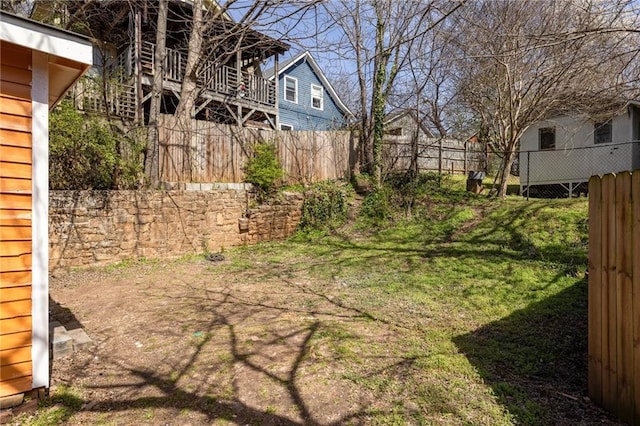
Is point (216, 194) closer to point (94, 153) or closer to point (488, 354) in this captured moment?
point (94, 153)

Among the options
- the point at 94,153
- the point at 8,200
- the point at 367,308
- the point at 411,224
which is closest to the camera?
the point at 8,200

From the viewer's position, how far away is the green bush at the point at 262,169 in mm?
9781

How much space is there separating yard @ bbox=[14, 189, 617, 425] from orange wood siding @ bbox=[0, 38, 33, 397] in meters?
0.41

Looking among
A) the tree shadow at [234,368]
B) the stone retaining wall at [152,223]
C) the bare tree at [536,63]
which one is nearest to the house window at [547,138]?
the bare tree at [536,63]

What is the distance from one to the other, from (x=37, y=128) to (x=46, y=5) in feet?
30.4

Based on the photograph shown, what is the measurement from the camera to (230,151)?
382 inches

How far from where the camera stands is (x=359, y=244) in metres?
9.09

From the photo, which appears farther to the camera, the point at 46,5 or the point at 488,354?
the point at 46,5

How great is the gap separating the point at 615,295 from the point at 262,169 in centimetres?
827

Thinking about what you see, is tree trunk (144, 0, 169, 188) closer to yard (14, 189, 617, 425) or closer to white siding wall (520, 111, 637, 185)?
yard (14, 189, 617, 425)

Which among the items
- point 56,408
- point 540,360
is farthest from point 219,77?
point 540,360

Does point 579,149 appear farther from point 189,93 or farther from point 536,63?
point 189,93

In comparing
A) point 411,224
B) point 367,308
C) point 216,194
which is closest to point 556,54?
point 411,224

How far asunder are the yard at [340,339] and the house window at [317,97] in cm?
1516
